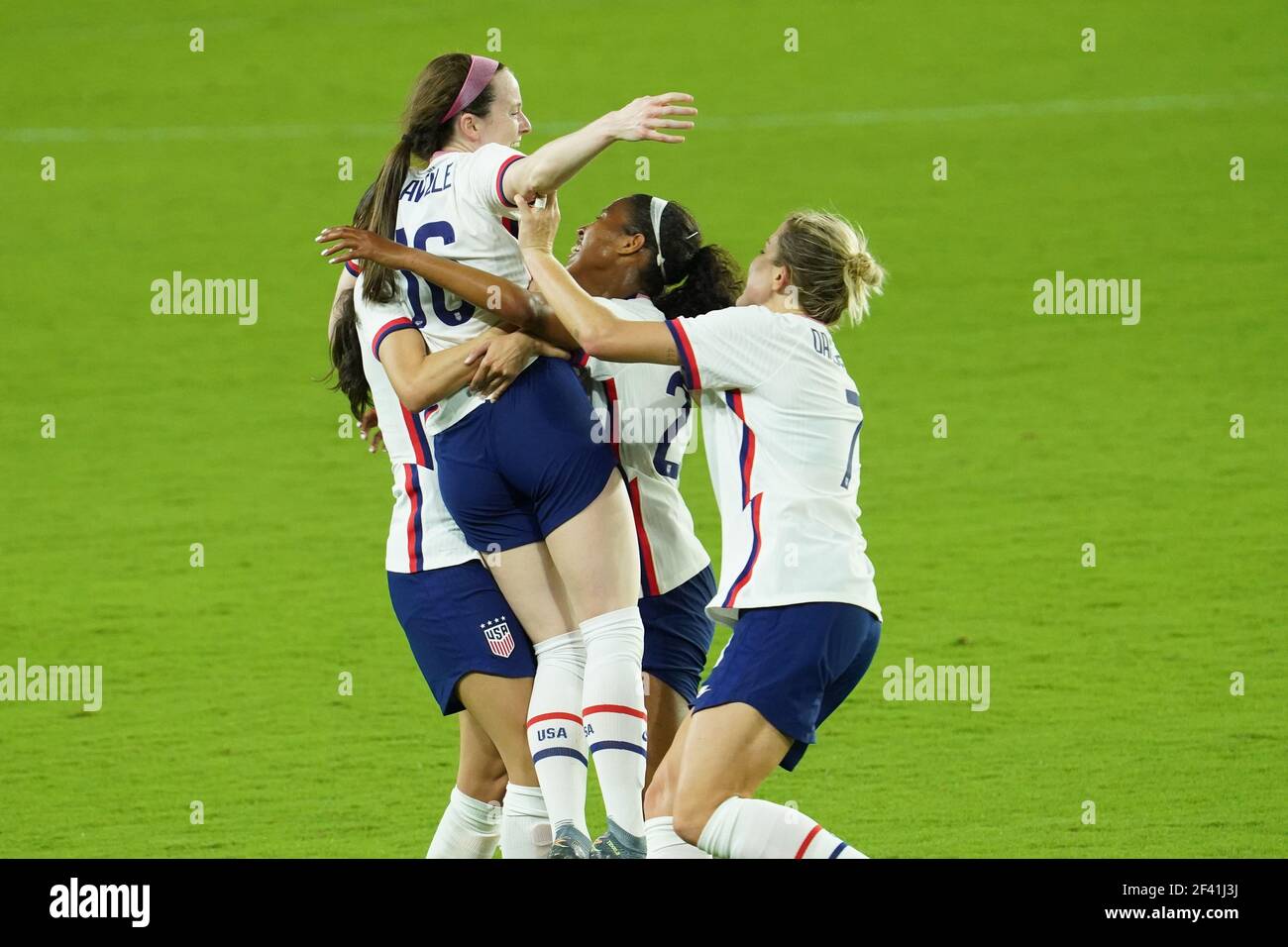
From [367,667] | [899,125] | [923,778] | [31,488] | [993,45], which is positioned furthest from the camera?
[993,45]

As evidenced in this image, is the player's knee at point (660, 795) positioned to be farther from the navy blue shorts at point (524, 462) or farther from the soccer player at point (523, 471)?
the navy blue shorts at point (524, 462)

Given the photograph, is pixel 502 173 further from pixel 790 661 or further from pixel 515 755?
pixel 515 755

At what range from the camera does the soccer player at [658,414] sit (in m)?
4.62

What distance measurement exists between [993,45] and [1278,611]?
40.9 ft

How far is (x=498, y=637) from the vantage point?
449cm

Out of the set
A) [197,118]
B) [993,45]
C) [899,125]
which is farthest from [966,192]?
[197,118]

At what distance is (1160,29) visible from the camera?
63.9 ft

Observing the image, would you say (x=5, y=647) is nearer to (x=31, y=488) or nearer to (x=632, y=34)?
(x=31, y=488)

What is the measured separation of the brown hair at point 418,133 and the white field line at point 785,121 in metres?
13.5

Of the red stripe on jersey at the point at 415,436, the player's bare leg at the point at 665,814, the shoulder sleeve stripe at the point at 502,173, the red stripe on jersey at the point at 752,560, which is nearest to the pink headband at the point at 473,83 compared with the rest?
the shoulder sleeve stripe at the point at 502,173

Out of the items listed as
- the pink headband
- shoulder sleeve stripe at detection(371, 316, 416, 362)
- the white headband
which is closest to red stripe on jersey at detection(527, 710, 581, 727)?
shoulder sleeve stripe at detection(371, 316, 416, 362)

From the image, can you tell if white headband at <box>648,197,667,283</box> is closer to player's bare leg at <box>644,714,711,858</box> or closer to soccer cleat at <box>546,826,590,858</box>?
player's bare leg at <box>644,714,711,858</box>

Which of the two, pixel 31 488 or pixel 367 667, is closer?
pixel 367 667

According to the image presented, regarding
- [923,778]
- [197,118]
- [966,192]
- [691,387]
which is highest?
[197,118]
